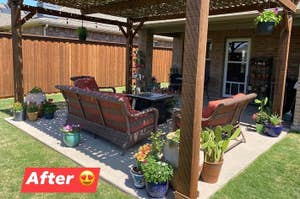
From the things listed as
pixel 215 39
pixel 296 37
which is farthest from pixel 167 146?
pixel 215 39

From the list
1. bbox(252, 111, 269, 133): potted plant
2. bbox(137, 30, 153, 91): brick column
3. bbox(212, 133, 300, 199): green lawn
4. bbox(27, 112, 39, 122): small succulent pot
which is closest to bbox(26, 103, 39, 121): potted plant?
bbox(27, 112, 39, 122): small succulent pot

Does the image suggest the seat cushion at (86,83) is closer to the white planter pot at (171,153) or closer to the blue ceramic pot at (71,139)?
the blue ceramic pot at (71,139)

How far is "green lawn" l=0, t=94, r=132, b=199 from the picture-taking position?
2.83 m

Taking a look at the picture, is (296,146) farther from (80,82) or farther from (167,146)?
(80,82)

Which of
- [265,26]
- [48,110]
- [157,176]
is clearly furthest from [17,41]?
[265,26]

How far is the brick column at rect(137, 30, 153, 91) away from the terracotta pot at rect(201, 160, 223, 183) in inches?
268

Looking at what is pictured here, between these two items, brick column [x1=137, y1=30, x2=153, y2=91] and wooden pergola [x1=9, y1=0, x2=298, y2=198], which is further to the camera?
brick column [x1=137, y1=30, x2=153, y2=91]

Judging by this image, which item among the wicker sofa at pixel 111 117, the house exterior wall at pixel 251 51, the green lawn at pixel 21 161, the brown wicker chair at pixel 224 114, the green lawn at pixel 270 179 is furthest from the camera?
the house exterior wall at pixel 251 51

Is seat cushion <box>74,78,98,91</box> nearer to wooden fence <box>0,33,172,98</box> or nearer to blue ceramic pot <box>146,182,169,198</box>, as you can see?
wooden fence <box>0,33,172,98</box>

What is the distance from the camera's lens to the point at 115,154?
13.0 feet

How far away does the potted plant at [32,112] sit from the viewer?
18.4ft

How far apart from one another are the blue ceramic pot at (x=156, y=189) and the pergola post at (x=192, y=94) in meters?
0.16

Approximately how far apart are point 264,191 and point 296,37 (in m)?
6.43

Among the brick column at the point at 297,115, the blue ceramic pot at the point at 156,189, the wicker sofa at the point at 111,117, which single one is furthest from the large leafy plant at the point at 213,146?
the brick column at the point at 297,115
